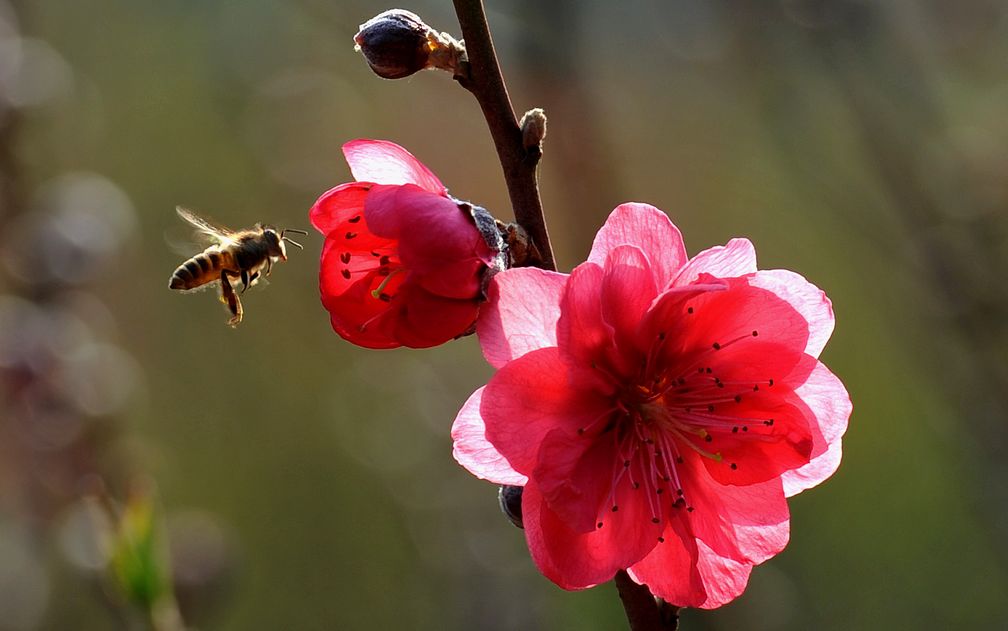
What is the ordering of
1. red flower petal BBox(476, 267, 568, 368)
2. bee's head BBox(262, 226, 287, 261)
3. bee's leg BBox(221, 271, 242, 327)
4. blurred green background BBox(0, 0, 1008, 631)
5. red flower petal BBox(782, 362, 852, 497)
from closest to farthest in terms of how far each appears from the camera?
1. red flower petal BBox(476, 267, 568, 368)
2. red flower petal BBox(782, 362, 852, 497)
3. bee's leg BBox(221, 271, 242, 327)
4. bee's head BBox(262, 226, 287, 261)
5. blurred green background BBox(0, 0, 1008, 631)

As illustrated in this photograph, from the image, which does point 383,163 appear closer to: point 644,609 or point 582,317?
point 582,317

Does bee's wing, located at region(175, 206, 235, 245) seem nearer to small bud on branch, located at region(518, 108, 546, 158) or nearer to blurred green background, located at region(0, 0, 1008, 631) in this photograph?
blurred green background, located at region(0, 0, 1008, 631)

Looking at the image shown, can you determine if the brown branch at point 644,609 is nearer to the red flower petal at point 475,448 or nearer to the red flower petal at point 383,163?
the red flower petal at point 475,448

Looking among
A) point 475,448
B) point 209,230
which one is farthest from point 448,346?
point 475,448

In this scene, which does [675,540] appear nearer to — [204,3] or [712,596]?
[712,596]

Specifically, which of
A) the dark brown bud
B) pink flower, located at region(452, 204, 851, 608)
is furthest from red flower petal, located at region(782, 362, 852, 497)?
the dark brown bud

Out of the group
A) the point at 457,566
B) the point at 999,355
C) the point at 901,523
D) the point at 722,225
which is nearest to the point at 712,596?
the point at 999,355
